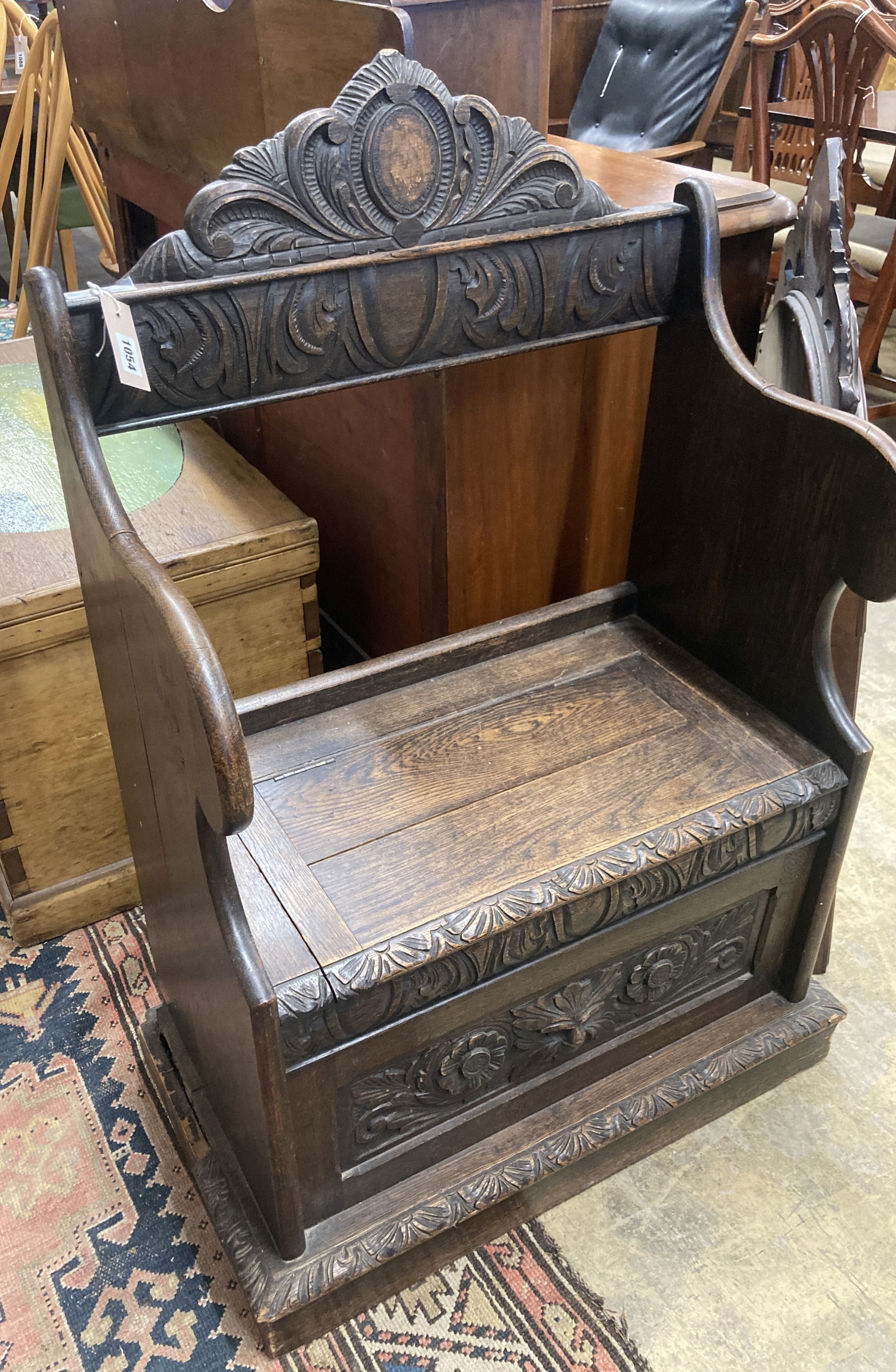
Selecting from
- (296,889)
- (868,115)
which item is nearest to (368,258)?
(296,889)

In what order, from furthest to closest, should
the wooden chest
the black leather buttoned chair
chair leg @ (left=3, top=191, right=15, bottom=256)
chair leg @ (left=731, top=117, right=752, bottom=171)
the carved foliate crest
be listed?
chair leg @ (left=3, top=191, right=15, bottom=256), chair leg @ (left=731, top=117, right=752, bottom=171), the black leather buttoned chair, the wooden chest, the carved foliate crest

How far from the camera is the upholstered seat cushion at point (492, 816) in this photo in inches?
37.0

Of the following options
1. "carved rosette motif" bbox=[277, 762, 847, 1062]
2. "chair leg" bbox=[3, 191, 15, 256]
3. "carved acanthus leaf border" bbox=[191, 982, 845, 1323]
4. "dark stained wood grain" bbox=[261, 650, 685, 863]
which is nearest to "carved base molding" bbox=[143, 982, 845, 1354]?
"carved acanthus leaf border" bbox=[191, 982, 845, 1323]

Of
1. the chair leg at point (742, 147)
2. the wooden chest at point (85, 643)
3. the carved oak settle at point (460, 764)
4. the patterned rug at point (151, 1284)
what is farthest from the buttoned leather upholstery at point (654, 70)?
the patterned rug at point (151, 1284)

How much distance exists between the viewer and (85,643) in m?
1.40

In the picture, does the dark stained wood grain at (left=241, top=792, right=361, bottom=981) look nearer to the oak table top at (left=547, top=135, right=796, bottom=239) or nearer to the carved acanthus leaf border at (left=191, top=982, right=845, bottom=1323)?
the carved acanthus leaf border at (left=191, top=982, right=845, bottom=1323)

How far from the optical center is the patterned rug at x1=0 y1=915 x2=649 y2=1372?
108 cm

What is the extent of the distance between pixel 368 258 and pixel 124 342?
0.23 meters

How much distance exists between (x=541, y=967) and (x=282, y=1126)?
11.3 inches

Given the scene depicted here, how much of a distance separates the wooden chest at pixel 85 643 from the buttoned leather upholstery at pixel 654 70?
2353mm

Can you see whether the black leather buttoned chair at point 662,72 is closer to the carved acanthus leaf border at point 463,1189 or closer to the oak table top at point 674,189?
the oak table top at point 674,189

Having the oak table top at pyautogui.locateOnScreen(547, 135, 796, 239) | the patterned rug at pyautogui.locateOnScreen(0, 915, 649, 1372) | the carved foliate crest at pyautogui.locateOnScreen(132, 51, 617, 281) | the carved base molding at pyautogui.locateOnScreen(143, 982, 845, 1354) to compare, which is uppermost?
the carved foliate crest at pyautogui.locateOnScreen(132, 51, 617, 281)

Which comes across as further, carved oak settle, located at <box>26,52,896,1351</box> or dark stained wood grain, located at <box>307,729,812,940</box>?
dark stained wood grain, located at <box>307,729,812,940</box>

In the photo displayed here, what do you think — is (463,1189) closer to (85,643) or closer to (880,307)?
(85,643)
